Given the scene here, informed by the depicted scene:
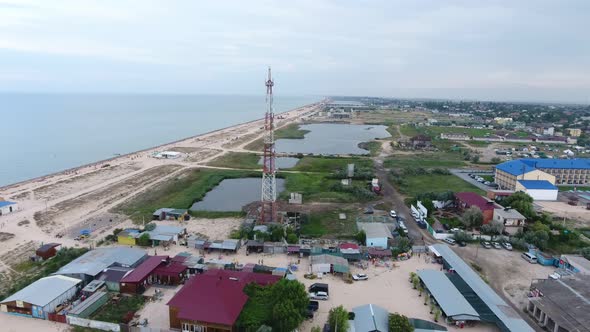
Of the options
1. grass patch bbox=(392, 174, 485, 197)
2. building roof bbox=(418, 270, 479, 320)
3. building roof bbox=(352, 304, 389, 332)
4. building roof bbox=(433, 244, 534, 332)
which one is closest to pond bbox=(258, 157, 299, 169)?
grass patch bbox=(392, 174, 485, 197)

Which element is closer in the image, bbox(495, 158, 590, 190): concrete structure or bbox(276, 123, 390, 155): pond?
bbox(495, 158, 590, 190): concrete structure

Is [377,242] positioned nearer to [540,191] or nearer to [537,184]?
[540,191]

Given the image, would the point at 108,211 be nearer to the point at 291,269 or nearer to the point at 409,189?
the point at 291,269

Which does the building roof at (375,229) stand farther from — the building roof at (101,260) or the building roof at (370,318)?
the building roof at (101,260)

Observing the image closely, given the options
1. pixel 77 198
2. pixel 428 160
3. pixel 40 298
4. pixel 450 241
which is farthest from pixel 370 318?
pixel 428 160

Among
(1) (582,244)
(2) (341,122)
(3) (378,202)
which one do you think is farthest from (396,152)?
(2) (341,122)

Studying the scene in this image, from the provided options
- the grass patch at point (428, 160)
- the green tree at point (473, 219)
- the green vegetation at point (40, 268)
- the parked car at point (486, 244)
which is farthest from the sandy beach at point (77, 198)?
the grass patch at point (428, 160)

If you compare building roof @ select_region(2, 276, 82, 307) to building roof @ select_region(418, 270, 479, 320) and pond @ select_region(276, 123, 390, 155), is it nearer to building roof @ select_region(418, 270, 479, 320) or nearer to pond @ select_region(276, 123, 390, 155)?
building roof @ select_region(418, 270, 479, 320)
